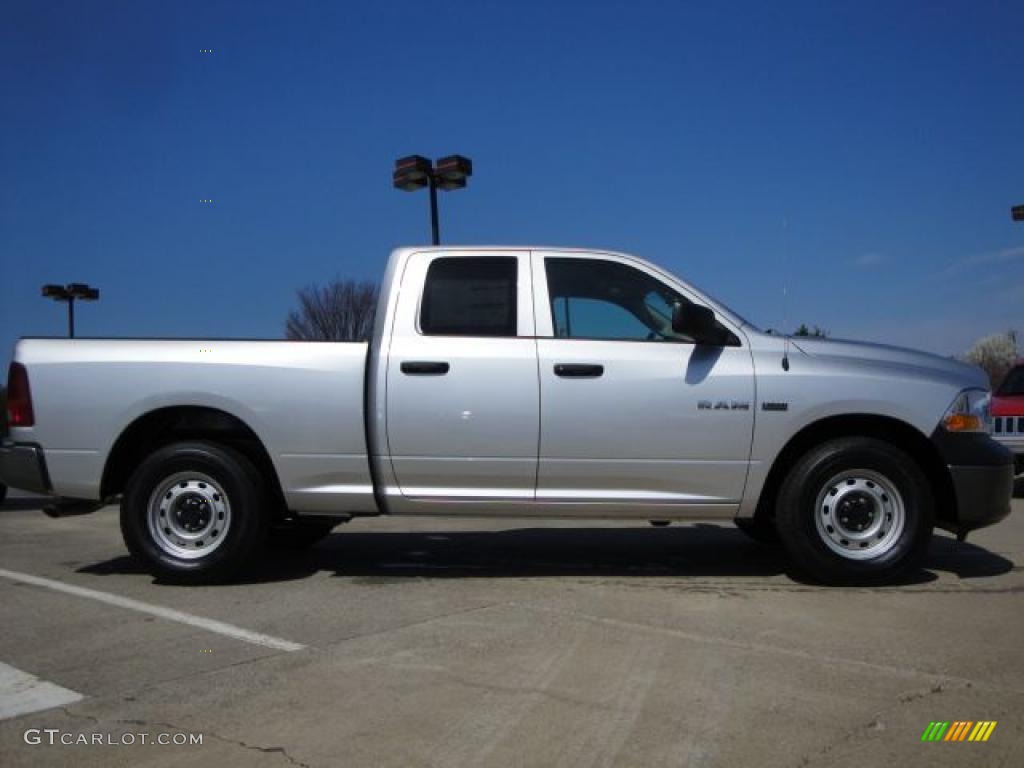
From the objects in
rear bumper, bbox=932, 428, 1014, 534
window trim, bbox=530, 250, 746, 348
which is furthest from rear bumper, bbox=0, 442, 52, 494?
rear bumper, bbox=932, 428, 1014, 534

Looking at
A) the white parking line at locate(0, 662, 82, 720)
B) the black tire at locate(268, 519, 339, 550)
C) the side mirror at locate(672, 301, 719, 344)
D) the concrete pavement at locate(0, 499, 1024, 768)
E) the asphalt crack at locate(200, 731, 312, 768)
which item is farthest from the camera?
the black tire at locate(268, 519, 339, 550)

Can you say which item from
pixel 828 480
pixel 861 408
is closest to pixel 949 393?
pixel 861 408

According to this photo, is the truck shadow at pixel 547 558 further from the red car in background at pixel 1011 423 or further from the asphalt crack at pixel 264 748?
the red car in background at pixel 1011 423

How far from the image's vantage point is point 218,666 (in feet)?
12.8

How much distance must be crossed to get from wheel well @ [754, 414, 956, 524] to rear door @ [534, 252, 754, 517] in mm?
323

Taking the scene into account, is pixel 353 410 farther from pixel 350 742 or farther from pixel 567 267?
pixel 350 742

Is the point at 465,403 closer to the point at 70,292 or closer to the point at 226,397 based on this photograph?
the point at 226,397

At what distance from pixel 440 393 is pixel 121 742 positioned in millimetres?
2657

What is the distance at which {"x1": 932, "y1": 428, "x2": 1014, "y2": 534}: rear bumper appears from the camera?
516cm

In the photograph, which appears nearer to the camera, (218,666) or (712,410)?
(218,666)

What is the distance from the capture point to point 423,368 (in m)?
5.26

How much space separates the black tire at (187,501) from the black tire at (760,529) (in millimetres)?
3413

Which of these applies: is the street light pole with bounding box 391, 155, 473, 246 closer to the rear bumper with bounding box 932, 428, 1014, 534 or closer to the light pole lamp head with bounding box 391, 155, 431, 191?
the light pole lamp head with bounding box 391, 155, 431, 191

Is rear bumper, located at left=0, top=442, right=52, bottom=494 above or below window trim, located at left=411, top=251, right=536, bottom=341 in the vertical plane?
below
